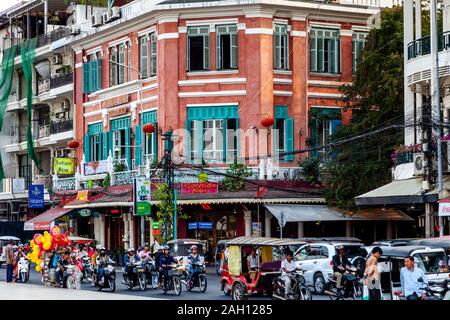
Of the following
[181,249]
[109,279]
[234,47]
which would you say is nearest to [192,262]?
[109,279]

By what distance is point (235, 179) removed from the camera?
5372 centimetres

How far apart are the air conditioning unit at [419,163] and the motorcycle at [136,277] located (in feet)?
36.8

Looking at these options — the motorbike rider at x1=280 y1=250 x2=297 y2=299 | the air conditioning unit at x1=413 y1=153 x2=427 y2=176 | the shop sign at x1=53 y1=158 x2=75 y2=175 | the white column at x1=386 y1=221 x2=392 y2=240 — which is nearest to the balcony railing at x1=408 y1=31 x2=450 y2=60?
the air conditioning unit at x1=413 y1=153 x2=427 y2=176

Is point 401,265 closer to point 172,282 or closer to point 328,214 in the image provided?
point 172,282

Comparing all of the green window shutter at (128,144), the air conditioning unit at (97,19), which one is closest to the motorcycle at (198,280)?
the green window shutter at (128,144)

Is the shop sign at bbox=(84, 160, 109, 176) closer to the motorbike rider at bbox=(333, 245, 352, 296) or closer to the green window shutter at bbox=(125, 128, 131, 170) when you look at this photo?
the green window shutter at bbox=(125, 128, 131, 170)

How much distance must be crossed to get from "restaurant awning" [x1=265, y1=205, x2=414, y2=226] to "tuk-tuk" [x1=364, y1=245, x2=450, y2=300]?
19.2 metres

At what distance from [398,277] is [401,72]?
74.7 feet

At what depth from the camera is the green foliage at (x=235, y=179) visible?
176ft

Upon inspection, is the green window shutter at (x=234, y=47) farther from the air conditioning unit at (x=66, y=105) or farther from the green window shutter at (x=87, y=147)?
the air conditioning unit at (x=66, y=105)

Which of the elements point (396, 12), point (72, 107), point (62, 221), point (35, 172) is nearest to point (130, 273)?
point (396, 12)

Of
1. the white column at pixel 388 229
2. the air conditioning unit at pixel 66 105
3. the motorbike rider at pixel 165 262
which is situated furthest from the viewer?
the air conditioning unit at pixel 66 105

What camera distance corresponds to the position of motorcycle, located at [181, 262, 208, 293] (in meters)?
38.7

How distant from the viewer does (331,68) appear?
57688 millimetres
